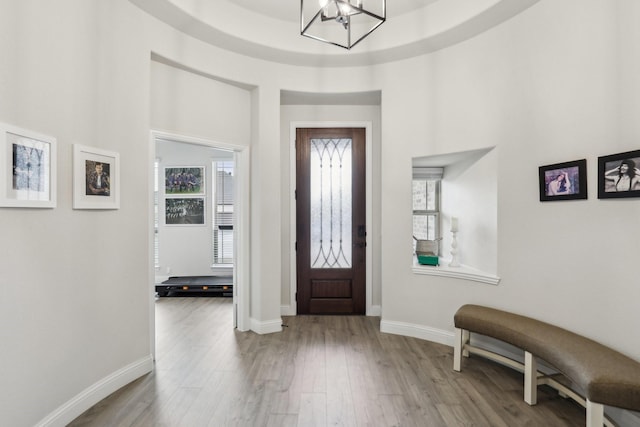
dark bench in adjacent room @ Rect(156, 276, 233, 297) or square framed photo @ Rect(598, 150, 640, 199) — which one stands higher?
square framed photo @ Rect(598, 150, 640, 199)

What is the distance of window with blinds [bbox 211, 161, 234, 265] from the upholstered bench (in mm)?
4344

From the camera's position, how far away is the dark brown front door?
423 centimetres

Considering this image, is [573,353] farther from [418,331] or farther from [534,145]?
[418,331]

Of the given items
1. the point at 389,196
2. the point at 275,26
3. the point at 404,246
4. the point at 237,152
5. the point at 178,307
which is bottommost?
the point at 178,307

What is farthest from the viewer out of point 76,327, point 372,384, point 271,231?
point 271,231

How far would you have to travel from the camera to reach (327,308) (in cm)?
425

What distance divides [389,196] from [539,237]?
1520mm

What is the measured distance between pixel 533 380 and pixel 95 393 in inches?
124

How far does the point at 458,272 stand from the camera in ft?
10.6

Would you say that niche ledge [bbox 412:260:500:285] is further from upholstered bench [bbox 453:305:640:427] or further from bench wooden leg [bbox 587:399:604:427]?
bench wooden leg [bbox 587:399:604:427]

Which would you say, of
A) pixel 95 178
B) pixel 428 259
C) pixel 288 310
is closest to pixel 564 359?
pixel 428 259

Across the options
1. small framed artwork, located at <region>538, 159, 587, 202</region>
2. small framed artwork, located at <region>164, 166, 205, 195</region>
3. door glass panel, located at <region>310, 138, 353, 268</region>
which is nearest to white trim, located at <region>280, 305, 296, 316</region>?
door glass panel, located at <region>310, 138, 353, 268</region>

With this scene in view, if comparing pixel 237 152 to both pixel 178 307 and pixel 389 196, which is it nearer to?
pixel 389 196

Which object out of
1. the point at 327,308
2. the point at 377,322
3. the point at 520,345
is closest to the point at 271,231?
the point at 327,308
